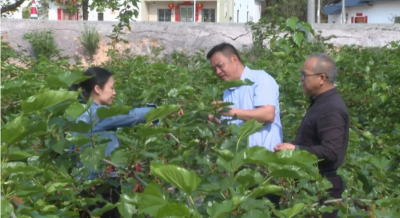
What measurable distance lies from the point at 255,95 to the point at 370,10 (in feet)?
148

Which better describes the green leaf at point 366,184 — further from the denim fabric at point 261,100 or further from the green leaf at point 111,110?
the green leaf at point 111,110

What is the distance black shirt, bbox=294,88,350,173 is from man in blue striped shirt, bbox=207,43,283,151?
0.72ft

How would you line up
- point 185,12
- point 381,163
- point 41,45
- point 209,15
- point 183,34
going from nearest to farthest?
point 381,163 → point 41,45 → point 183,34 → point 209,15 → point 185,12

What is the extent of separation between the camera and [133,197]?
2.45m

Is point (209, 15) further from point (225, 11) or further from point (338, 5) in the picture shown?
point (338, 5)

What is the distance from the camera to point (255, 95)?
4.20 meters

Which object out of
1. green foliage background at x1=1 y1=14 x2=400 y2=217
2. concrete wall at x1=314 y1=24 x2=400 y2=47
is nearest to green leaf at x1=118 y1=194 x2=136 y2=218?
green foliage background at x1=1 y1=14 x2=400 y2=217

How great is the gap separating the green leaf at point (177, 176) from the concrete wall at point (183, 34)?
12020mm

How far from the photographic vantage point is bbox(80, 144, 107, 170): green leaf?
2584 millimetres

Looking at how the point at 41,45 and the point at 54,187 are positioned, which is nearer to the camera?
the point at 54,187

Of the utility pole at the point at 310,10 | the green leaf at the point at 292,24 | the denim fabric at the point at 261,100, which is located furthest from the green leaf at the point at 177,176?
the utility pole at the point at 310,10

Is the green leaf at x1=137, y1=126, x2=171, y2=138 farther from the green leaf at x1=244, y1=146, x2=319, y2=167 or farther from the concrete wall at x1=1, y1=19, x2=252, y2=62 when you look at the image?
the concrete wall at x1=1, y1=19, x2=252, y2=62

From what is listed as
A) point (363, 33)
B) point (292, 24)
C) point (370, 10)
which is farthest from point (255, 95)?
point (370, 10)

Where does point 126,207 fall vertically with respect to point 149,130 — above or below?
below
